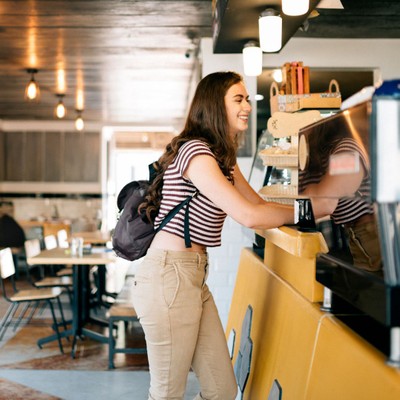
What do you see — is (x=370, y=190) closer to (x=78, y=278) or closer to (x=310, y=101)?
(x=310, y=101)

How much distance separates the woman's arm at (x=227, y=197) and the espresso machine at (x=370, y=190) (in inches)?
13.4

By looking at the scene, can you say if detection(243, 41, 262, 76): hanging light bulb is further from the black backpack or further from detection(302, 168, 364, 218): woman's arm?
detection(302, 168, 364, 218): woman's arm

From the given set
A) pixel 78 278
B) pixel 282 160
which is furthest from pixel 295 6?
pixel 78 278

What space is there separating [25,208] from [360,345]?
1305cm

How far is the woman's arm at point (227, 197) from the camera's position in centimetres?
196

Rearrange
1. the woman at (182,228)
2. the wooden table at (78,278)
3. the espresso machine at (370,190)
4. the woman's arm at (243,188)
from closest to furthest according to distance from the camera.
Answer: the espresso machine at (370,190) → the woman at (182,228) → the woman's arm at (243,188) → the wooden table at (78,278)

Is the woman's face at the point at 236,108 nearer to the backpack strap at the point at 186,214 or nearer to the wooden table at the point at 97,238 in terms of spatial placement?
the backpack strap at the point at 186,214

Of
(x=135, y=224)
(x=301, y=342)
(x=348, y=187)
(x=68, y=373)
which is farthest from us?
(x=68, y=373)

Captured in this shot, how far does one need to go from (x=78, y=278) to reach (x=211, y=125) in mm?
3947

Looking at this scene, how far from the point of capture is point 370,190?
1.11 meters

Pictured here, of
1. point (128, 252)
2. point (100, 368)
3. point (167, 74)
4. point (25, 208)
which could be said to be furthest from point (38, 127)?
point (128, 252)

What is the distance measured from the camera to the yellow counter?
1.43 meters

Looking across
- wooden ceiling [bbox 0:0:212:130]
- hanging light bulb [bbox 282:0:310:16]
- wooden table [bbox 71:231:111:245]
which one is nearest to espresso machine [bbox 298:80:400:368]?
hanging light bulb [bbox 282:0:310:16]

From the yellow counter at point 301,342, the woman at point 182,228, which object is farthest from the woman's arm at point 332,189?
the woman at point 182,228
